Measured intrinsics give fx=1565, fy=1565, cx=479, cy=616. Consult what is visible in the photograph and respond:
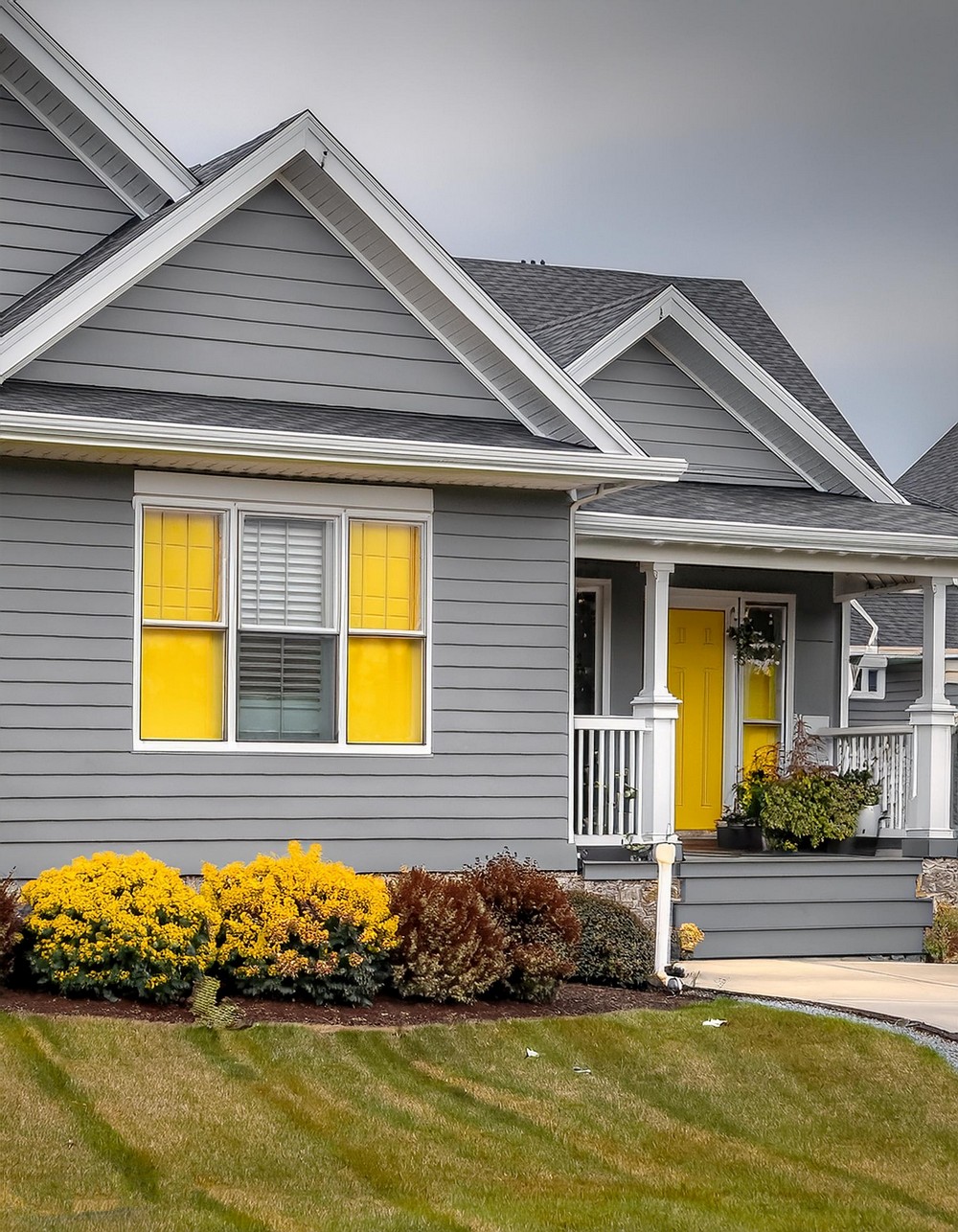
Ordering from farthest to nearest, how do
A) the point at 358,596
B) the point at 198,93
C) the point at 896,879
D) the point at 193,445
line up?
the point at 198,93 < the point at 896,879 < the point at 358,596 < the point at 193,445

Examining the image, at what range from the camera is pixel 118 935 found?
30.5ft

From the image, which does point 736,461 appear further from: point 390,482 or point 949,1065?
point 949,1065

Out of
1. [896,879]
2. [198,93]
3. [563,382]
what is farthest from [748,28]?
[896,879]

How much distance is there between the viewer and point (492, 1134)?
743cm

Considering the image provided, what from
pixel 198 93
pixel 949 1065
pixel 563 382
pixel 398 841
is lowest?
pixel 949 1065

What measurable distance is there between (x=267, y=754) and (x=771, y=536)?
4827mm

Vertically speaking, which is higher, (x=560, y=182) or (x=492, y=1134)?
(x=560, y=182)

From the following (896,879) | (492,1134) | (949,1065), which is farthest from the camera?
(896,879)

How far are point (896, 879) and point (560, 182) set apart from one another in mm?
17277

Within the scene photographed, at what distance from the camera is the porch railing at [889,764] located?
1445 centimetres

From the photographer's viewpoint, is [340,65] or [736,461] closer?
[736,461]

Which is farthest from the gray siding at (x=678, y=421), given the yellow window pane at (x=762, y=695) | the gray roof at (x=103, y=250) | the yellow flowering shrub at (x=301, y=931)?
the yellow flowering shrub at (x=301, y=931)

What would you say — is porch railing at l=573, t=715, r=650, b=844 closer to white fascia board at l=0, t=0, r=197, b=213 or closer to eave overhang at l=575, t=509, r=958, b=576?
eave overhang at l=575, t=509, r=958, b=576

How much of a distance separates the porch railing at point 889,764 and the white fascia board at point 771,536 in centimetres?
166
